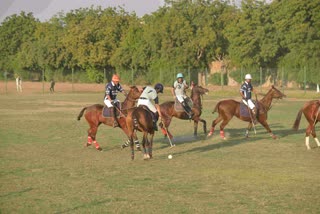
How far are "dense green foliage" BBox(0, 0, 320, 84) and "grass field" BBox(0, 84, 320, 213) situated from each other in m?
36.9

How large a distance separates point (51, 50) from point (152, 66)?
68.0 ft

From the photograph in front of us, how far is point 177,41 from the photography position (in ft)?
229

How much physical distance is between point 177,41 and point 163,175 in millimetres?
57663

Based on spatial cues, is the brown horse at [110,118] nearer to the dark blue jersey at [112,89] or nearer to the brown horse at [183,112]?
the dark blue jersey at [112,89]

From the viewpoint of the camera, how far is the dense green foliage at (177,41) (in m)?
56.4

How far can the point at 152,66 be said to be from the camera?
240 ft

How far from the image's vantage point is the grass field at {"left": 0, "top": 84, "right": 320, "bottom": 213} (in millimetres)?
10109

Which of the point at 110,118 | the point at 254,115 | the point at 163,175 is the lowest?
the point at 163,175

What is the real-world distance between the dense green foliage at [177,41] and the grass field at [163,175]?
36.9 meters

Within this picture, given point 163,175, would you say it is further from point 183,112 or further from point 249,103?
point 249,103

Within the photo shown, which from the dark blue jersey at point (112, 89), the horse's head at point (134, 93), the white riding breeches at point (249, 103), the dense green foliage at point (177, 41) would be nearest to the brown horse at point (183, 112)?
the white riding breeches at point (249, 103)

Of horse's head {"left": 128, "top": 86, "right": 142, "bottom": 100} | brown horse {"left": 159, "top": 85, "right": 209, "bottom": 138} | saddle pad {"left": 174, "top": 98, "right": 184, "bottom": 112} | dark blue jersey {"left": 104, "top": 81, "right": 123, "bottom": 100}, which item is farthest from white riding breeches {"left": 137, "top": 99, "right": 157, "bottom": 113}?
saddle pad {"left": 174, "top": 98, "right": 184, "bottom": 112}

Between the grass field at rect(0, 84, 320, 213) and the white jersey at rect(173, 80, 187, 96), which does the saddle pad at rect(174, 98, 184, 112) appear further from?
the grass field at rect(0, 84, 320, 213)

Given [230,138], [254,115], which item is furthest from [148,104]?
[254,115]
